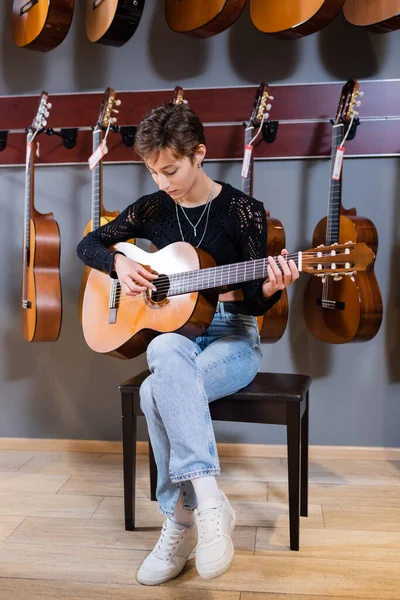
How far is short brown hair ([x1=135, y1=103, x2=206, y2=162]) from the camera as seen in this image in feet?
5.43

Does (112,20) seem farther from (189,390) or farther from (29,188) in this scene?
(189,390)

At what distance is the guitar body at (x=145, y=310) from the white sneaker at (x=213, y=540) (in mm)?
450

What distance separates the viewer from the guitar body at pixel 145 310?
1.68 m

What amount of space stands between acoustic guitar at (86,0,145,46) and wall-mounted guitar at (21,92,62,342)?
1.02ft

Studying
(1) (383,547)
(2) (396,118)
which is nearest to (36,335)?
(1) (383,547)

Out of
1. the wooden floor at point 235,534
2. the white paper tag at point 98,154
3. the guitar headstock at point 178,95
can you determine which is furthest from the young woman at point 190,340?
the guitar headstock at point 178,95

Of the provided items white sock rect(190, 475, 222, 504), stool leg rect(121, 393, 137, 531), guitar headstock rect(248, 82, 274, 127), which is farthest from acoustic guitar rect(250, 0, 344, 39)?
white sock rect(190, 475, 222, 504)

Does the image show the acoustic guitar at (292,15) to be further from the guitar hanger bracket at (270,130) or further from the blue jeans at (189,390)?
the blue jeans at (189,390)

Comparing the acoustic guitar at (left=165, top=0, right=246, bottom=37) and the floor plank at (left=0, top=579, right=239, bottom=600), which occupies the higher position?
the acoustic guitar at (left=165, top=0, right=246, bottom=37)

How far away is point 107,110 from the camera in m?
2.30

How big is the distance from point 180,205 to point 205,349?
0.43 metres

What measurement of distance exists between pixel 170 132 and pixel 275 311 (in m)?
0.80

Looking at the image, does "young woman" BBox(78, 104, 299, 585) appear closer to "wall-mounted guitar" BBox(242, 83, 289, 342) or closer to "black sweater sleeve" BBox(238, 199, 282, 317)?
"black sweater sleeve" BBox(238, 199, 282, 317)

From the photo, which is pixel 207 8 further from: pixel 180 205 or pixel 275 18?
pixel 180 205
